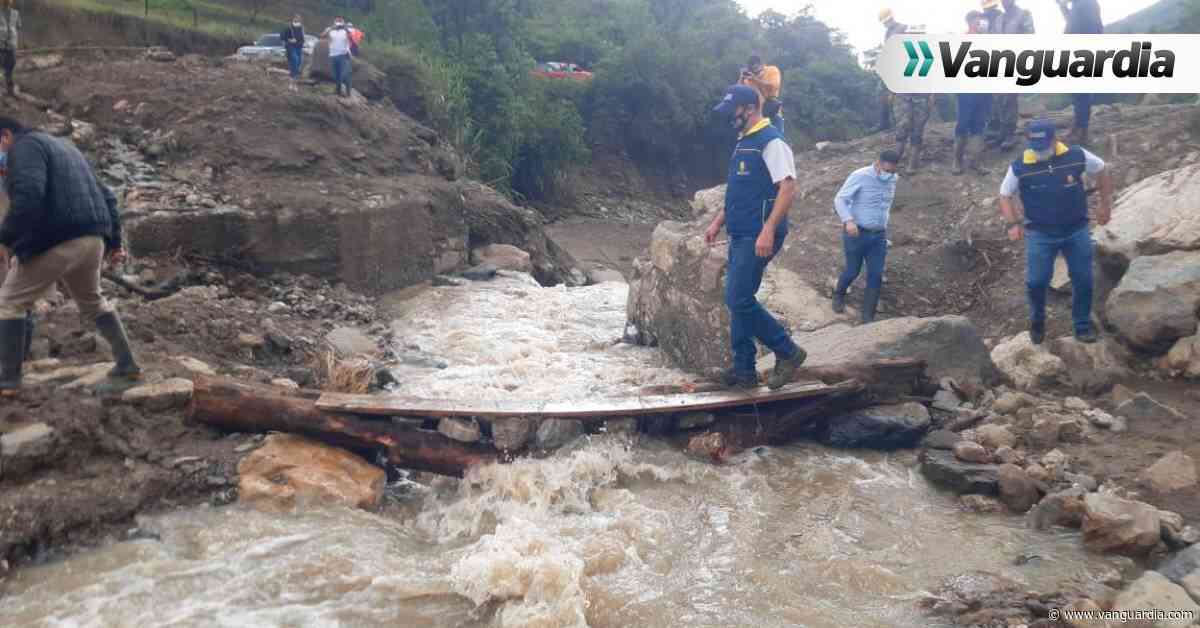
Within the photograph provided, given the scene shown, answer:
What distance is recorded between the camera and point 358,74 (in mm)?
16797

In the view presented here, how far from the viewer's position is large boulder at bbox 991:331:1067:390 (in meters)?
6.47

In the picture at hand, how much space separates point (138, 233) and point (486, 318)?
13.4 feet

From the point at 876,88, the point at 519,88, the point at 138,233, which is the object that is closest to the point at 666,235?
the point at 138,233

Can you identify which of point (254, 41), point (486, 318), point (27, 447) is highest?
point (254, 41)

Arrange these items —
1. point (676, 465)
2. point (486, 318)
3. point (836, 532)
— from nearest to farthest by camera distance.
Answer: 1. point (836, 532)
2. point (676, 465)
3. point (486, 318)

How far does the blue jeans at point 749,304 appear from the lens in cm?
541

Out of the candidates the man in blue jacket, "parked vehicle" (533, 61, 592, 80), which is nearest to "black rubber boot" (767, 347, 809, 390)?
the man in blue jacket

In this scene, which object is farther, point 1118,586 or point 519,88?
point 519,88

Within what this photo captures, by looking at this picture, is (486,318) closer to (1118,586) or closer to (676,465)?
(676,465)

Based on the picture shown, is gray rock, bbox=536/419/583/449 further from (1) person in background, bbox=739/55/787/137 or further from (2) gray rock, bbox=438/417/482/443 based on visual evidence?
(1) person in background, bbox=739/55/787/137

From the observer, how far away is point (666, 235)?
8914mm

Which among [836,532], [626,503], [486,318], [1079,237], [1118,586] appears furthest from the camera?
[486,318]

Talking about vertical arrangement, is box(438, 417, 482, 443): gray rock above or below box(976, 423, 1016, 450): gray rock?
above

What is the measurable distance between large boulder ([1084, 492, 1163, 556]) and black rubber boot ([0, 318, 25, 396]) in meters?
5.85
